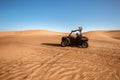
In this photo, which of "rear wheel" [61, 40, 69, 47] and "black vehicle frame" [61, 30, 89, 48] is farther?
"rear wheel" [61, 40, 69, 47]

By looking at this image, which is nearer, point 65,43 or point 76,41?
point 76,41

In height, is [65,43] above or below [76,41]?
below

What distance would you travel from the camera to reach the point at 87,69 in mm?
6383

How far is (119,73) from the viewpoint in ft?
19.9

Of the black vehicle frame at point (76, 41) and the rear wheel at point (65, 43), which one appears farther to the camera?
the rear wheel at point (65, 43)

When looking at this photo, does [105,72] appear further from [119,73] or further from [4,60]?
[4,60]

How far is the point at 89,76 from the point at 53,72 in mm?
1473

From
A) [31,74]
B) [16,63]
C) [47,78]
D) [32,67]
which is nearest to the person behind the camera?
[47,78]

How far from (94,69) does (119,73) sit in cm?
106

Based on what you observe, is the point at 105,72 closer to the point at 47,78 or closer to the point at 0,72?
the point at 47,78

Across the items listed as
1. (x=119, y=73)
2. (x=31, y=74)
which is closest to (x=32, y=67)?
(x=31, y=74)

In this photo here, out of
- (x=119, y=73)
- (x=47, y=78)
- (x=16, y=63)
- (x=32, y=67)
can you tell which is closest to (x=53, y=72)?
(x=47, y=78)

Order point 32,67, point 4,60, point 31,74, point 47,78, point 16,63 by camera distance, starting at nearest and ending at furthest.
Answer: point 47,78
point 31,74
point 32,67
point 16,63
point 4,60

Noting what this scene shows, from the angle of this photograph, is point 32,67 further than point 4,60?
No
